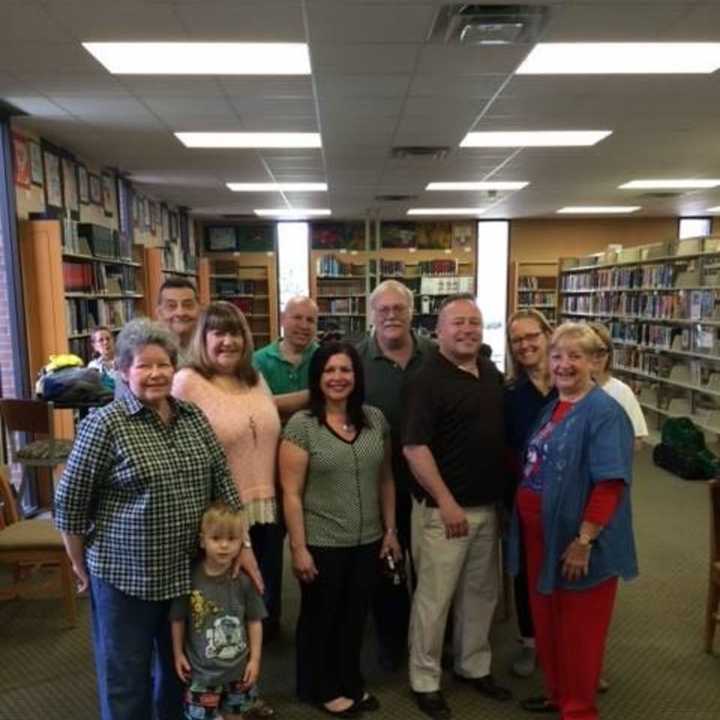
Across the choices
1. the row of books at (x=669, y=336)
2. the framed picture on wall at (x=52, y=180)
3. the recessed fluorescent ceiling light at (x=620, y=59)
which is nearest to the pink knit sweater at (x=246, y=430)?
the recessed fluorescent ceiling light at (x=620, y=59)

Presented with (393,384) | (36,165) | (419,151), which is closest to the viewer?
(393,384)

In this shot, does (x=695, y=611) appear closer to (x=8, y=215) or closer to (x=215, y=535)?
(x=215, y=535)

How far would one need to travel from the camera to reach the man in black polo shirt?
2.27m

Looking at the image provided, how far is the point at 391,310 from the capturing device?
8.62 ft

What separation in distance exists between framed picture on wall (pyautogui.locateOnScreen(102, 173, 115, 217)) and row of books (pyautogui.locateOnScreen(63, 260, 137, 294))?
63 centimetres

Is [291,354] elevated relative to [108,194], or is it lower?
lower

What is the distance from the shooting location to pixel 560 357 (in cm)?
211

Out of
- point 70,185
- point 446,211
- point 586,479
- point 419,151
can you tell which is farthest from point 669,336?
point 70,185

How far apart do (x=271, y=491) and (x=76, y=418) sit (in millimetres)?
3251

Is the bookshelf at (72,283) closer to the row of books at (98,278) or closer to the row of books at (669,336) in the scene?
the row of books at (98,278)

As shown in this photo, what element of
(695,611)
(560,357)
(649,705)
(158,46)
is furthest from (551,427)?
(158,46)

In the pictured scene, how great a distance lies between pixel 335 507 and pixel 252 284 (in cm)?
945

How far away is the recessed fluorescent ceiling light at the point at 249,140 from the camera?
209 inches

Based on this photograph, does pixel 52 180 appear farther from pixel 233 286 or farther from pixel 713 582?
pixel 233 286
